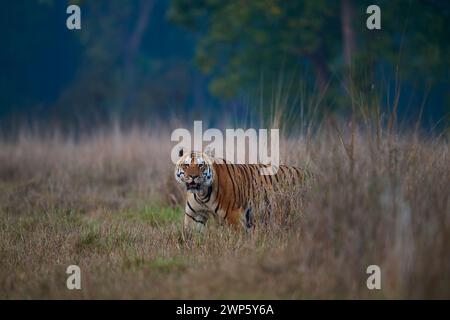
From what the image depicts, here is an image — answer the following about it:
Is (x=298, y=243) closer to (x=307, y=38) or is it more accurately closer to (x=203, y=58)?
(x=307, y=38)

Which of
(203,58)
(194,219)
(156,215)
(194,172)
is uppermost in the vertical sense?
(203,58)

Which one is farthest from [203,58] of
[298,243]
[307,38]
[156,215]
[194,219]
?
[298,243]

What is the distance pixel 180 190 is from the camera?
9602mm

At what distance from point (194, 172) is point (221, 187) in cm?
41

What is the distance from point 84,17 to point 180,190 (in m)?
23.9

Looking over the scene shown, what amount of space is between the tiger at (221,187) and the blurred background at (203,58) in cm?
146

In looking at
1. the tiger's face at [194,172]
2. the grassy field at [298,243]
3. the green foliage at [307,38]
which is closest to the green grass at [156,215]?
the grassy field at [298,243]

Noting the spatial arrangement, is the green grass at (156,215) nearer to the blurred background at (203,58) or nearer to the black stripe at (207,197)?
the black stripe at (207,197)

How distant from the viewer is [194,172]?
7066 millimetres

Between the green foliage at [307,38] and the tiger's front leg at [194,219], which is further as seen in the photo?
the green foliage at [307,38]

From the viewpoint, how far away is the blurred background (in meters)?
17.8

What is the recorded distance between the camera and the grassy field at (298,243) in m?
4.94

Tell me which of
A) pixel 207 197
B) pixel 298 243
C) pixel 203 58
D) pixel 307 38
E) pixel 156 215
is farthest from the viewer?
pixel 203 58
